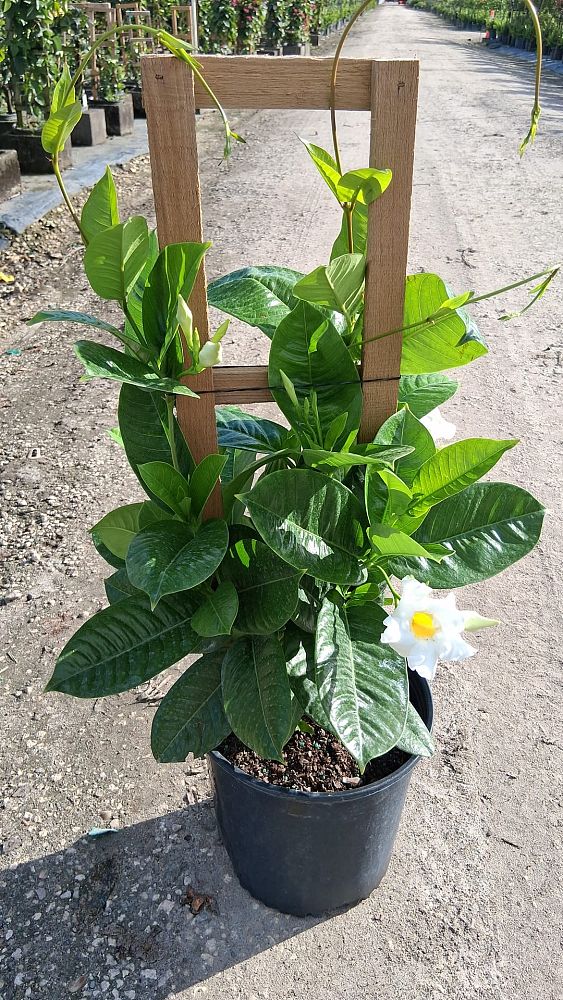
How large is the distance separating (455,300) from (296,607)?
0.50m

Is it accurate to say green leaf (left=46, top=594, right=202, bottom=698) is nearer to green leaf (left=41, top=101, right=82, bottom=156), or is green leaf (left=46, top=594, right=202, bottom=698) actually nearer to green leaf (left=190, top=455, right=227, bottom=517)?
green leaf (left=190, top=455, right=227, bottom=517)

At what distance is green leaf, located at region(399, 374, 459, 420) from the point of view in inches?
51.4

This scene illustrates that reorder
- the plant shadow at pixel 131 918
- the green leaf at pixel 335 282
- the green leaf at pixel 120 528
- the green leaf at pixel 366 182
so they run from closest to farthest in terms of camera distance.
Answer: the green leaf at pixel 366 182
the green leaf at pixel 335 282
the green leaf at pixel 120 528
the plant shadow at pixel 131 918

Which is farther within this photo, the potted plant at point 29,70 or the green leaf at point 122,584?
the potted plant at point 29,70

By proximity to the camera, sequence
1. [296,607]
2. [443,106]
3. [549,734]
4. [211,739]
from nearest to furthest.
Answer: [296,607] → [211,739] → [549,734] → [443,106]

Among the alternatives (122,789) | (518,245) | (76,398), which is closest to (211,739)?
(122,789)

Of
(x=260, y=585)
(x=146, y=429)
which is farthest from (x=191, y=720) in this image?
(x=146, y=429)

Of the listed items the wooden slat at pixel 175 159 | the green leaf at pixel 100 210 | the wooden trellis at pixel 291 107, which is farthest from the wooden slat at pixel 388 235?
the green leaf at pixel 100 210

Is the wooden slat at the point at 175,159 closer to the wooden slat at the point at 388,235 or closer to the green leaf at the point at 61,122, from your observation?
the green leaf at the point at 61,122

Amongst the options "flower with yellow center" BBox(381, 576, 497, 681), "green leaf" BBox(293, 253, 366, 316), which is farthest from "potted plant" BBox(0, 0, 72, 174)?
"flower with yellow center" BBox(381, 576, 497, 681)

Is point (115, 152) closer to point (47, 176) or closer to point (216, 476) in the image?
point (47, 176)

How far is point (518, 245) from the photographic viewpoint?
5.31 meters

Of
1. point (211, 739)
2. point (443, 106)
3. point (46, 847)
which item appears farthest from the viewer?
point (443, 106)

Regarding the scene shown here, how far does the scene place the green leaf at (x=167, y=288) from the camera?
1009 millimetres
